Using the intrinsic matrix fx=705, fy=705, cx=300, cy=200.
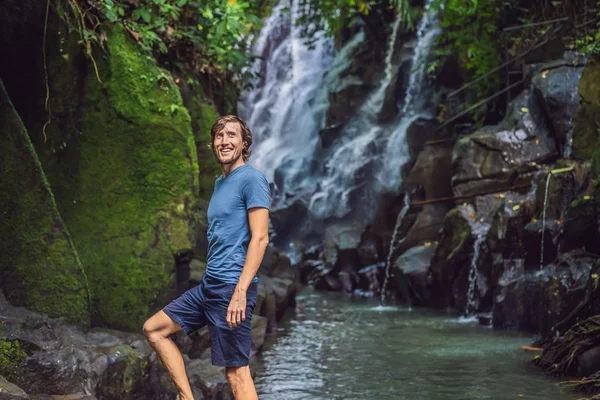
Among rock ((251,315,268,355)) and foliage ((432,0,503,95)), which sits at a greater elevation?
foliage ((432,0,503,95))

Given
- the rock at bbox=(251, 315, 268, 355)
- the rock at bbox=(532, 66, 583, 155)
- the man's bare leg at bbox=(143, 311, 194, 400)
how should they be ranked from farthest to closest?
1. the rock at bbox=(532, 66, 583, 155)
2. the rock at bbox=(251, 315, 268, 355)
3. the man's bare leg at bbox=(143, 311, 194, 400)

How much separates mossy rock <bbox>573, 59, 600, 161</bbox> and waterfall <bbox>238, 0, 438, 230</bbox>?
6.93m

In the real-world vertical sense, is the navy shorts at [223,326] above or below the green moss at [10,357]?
above

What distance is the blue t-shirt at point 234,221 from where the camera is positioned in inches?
155

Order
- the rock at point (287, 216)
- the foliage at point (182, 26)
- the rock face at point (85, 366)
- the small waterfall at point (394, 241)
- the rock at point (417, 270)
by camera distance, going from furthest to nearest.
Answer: the rock at point (287, 216), the small waterfall at point (394, 241), the rock at point (417, 270), the foliage at point (182, 26), the rock face at point (85, 366)

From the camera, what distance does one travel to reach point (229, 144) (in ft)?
13.5

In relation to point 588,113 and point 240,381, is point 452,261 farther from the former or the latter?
point 240,381

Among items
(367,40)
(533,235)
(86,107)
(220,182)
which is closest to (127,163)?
(86,107)

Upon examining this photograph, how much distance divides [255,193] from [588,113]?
8.80 m

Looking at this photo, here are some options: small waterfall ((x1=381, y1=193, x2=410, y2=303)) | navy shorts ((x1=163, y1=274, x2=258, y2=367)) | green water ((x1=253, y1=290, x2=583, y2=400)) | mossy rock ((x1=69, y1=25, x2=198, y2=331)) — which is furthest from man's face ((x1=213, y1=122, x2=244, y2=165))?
small waterfall ((x1=381, y1=193, x2=410, y2=303))

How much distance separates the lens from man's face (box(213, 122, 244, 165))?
13.5ft

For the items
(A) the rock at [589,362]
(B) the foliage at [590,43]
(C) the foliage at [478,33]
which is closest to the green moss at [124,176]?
(A) the rock at [589,362]

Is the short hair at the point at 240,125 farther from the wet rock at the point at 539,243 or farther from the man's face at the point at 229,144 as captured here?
the wet rock at the point at 539,243

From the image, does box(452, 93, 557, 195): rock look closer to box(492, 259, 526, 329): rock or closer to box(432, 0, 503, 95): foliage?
box(492, 259, 526, 329): rock
